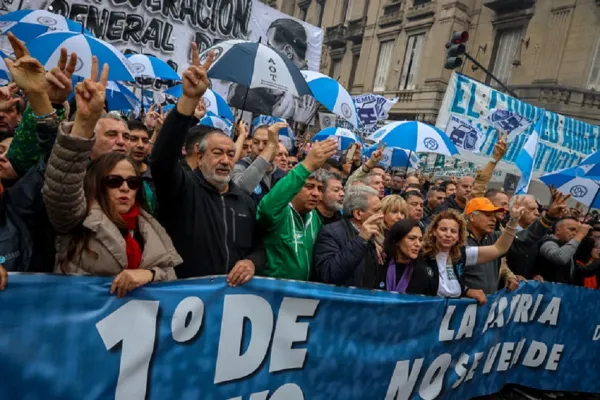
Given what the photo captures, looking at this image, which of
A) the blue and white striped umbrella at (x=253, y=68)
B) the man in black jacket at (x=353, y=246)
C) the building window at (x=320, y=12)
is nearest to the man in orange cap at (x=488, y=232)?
the man in black jacket at (x=353, y=246)

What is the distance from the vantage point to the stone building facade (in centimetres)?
1416

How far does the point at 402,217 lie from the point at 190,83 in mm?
2052

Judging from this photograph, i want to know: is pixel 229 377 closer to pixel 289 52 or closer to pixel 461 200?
pixel 461 200

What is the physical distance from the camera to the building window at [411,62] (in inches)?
800

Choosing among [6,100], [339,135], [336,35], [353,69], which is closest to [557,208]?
[6,100]

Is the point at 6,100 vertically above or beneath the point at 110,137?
above

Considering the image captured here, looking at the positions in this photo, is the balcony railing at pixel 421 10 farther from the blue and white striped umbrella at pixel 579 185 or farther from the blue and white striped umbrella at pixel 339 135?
the blue and white striped umbrella at pixel 579 185

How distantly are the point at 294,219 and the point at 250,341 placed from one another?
81 centimetres

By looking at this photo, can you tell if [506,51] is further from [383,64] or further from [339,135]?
[339,135]

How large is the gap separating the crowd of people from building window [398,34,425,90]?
17.3m

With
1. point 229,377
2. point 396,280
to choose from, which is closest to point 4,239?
point 229,377

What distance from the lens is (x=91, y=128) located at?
1814 mm

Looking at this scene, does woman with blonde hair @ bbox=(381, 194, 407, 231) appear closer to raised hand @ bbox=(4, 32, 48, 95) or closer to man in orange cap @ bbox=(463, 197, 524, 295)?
man in orange cap @ bbox=(463, 197, 524, 295)

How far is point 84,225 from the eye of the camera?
6.20 feet
